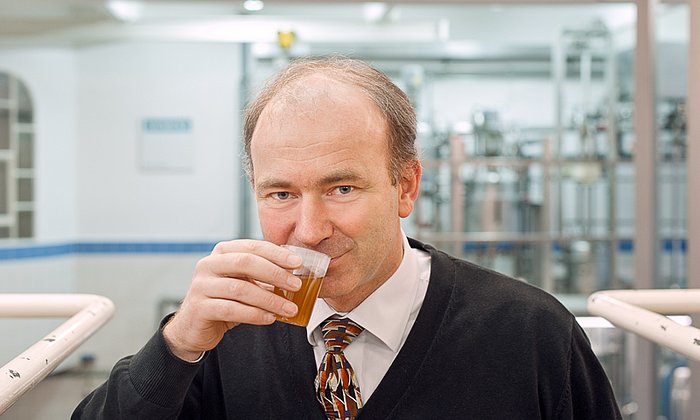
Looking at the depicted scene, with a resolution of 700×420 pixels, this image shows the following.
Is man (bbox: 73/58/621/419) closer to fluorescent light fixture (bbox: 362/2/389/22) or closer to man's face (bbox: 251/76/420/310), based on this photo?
man's face (bbox: 251/76/420/310)

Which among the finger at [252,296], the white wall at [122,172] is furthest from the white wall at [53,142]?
the finger at [252,296]

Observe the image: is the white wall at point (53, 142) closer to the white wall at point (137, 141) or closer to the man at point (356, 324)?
the white wall at point (137, 141)

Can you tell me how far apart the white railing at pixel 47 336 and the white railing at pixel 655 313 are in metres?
0.81

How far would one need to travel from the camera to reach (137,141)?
18.6ft

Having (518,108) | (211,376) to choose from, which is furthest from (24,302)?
(518,108)

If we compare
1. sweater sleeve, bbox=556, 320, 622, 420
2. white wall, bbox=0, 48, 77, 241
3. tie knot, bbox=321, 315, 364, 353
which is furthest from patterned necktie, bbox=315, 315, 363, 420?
white wall, bbox=0, 48, 77, 241

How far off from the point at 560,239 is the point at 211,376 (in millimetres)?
3805

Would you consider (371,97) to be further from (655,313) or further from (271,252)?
(655,313)

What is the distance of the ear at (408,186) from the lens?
1405 millimetres

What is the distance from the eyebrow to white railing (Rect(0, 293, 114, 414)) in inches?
13.6

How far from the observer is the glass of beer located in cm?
108

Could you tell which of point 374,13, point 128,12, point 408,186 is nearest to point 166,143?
point 128,12

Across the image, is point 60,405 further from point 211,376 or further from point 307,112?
point 307,112

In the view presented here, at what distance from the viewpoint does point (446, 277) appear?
143 centimetres
